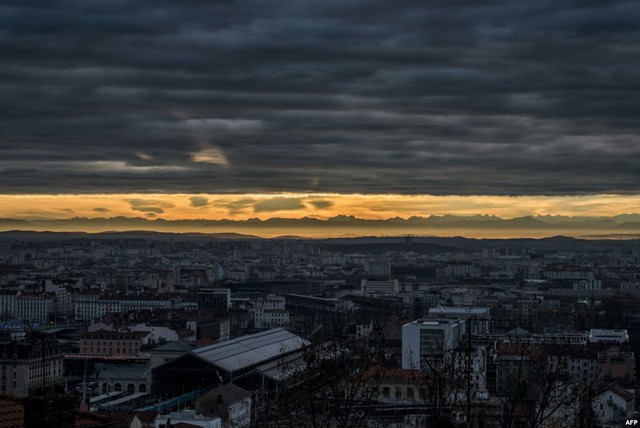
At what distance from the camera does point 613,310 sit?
3932 inches

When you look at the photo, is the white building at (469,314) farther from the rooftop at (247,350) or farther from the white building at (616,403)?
the white building at (616,403)

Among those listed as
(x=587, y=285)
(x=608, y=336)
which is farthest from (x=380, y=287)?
(x=608, y=336)

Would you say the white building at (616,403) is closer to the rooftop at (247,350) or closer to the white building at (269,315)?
the rooftop at (247,350)

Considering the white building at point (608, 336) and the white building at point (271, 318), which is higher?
the white building at point (608, 336)

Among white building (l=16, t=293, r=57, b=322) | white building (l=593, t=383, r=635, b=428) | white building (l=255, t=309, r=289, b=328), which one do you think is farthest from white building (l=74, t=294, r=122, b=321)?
white building (l=593, t=383, r=635, b=428)

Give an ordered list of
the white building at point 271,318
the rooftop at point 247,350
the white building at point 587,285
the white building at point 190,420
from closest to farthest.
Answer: the white building at point 190,420
the rooftop at point 247,350
the white building at point 271,318
the white building at point 587,285

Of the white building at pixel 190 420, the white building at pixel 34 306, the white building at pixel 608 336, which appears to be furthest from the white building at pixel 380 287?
the white building at pixel 190 420

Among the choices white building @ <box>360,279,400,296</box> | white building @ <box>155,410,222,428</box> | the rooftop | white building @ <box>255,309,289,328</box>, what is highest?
white building @ <box>360,279,400,296</box>

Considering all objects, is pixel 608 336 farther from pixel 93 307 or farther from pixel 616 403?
pixel 93 307

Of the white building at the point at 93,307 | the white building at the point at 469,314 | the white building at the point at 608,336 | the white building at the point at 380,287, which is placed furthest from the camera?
the white building at the point at 380,287

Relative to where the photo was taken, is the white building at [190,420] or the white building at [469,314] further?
the white building at [469,314]

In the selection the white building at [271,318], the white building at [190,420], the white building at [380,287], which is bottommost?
the white building at [271,318]

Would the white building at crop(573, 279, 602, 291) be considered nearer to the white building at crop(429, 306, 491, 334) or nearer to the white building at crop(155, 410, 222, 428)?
the white building at crop(429, 306, 491, 334)

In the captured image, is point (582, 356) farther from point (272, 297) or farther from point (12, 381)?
point (272, 297)
